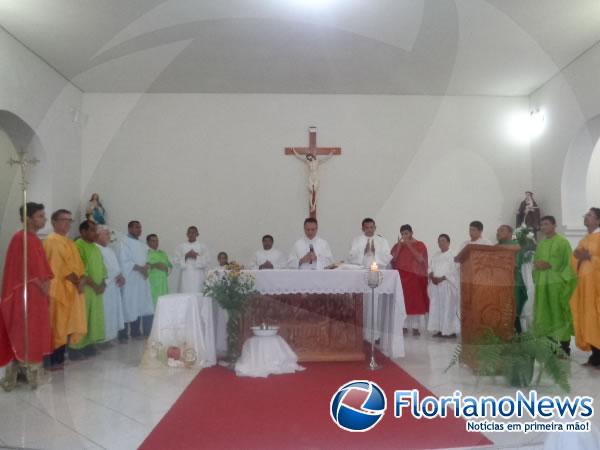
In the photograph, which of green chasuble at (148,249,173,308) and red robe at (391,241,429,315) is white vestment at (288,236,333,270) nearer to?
red robe at (391,241,429,315)

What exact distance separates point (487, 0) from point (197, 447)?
610cm

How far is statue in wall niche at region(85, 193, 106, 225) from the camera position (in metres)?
9.80

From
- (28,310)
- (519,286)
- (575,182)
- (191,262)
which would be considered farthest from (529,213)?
(28,310)

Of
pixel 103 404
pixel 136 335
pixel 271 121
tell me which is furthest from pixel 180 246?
pixel 103 404

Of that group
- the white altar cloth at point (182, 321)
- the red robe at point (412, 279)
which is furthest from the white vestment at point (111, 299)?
the red robe at point (412, 279)

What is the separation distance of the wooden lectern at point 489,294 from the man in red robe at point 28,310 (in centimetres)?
428

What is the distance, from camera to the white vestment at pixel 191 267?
376 inches

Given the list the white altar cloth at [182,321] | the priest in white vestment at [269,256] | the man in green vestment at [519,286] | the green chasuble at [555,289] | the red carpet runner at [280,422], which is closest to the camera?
the red carpet runner at [280,422]

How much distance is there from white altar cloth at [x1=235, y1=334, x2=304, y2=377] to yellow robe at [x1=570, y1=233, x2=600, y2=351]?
3.17 metres

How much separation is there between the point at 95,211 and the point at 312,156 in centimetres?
404

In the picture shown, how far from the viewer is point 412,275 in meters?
8.73

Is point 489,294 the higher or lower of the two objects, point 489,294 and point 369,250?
the lower

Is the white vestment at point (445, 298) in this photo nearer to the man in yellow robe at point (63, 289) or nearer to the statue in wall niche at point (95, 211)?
the man in yellow robe at point (63, 289)

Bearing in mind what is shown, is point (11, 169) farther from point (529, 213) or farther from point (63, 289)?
point (529, 213)
